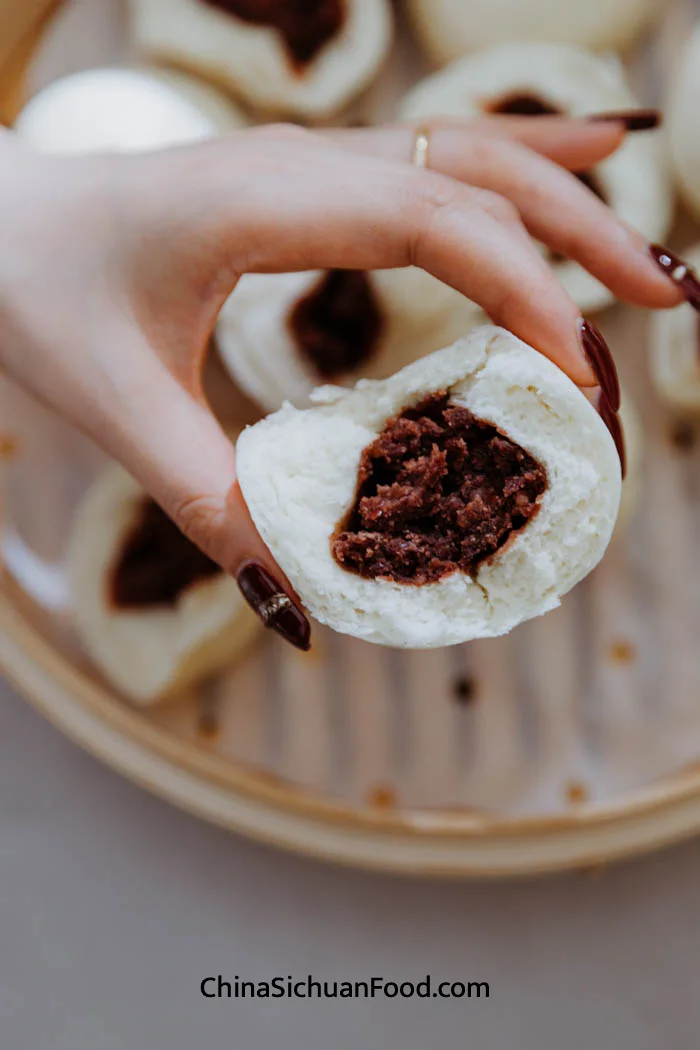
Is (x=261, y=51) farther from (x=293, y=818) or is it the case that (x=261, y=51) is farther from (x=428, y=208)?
(x=293, y=818)

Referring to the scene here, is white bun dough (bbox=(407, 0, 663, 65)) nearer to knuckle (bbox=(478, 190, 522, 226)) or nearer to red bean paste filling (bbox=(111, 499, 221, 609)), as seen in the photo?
knuckle (bbox=(478, 190, 522, 226))

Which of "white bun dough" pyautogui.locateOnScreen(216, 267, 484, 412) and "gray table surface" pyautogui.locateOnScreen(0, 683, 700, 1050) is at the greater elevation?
"white bun dough" pyautogui.locateOnScreen(216, 267, 484, 412)

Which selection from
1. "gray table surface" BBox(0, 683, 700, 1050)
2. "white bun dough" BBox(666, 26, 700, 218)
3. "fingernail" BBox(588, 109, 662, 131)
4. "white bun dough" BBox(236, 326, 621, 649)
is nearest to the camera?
"white bun dough" BBox(236, 326, 621, 649)

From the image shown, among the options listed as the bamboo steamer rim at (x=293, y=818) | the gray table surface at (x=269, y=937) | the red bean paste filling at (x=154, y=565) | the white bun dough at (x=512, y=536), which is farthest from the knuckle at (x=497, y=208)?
the gray table surface at (x=269, y=937)

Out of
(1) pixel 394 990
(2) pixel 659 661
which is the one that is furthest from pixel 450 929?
(2) pixel 659 661

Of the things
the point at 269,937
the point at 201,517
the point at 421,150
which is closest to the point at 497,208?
the point at 421,150

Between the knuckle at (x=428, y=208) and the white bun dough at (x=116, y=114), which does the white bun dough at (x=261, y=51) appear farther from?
the knuckle at (x=428, y=208)

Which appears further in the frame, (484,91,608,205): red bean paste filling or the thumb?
(484,91,608,205): red bean paste filling

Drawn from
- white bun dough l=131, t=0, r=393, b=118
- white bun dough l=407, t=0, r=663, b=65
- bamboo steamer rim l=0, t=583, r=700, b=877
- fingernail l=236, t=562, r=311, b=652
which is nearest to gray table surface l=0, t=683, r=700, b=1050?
bamboo steamer rim l=0, t=583, r=700, b=877
